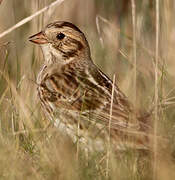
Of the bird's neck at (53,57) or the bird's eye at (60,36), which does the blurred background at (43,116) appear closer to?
the bird's neck at (53,57)

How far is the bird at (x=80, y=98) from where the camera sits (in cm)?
468

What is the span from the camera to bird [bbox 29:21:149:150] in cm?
468

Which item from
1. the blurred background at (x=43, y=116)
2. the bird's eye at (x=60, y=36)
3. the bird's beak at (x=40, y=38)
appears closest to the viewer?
the blurred background at (x=43, y=116)

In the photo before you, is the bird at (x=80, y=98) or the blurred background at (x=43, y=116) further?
the bird at (x=80, y=98)

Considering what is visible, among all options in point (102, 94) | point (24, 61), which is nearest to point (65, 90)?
point (102, 94)

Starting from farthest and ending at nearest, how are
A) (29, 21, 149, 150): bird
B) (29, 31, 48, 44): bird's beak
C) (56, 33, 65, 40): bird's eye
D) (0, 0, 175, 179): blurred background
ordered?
(56, 33, 65, 40): bird's eye
(29, 31, 48, 44): bird's beak
(29, 21, 149, 150): bird
(0, 0, 175, 179): blurred background

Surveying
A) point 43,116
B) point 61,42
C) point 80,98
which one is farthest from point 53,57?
point 80,98

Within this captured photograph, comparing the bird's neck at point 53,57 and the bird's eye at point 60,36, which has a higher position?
the bird's eye at point 60,36

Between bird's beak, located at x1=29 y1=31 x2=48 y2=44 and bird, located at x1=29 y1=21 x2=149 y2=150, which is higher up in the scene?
bird's beak, located at x1=29 y1=31 x2=48 y2=44

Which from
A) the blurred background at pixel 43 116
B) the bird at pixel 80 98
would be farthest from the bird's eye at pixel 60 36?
the blurred background at pixel 43 116

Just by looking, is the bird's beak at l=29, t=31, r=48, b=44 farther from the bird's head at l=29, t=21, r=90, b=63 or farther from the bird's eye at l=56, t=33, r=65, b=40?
the bird's eye at l=56, t=33, r=65, b=40

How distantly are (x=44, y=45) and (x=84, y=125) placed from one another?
4.03 feet

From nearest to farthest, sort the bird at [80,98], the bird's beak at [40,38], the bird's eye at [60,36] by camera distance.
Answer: the bird at [80,98] → the bird's beak at [40,38] → the bird's eye at [60,36]

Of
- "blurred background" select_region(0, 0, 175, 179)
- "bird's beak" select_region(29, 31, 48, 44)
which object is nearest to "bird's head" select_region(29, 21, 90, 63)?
"bird's beak" select_region(29, 31, 48, 44)
